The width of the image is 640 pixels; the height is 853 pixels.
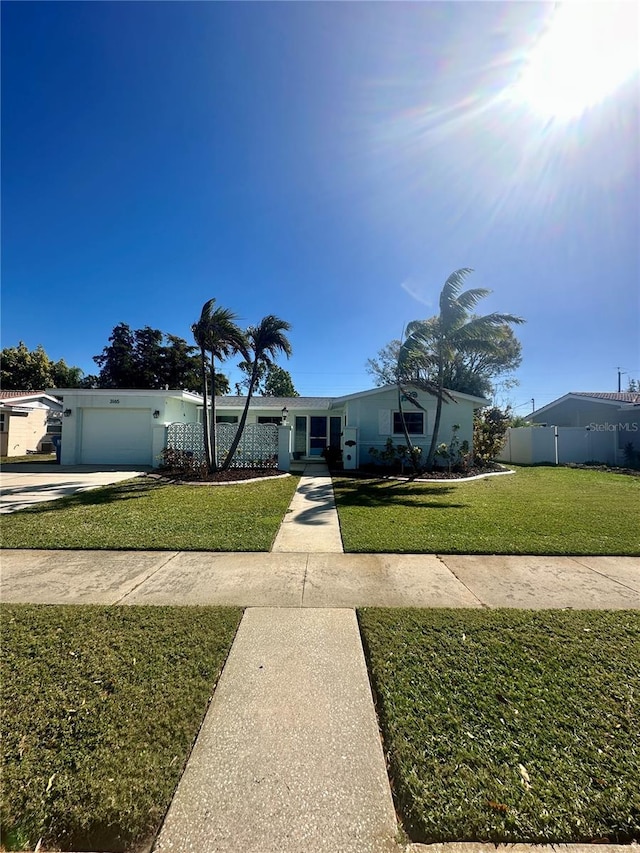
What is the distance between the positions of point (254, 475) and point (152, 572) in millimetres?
7464

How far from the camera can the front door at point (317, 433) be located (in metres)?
18.0

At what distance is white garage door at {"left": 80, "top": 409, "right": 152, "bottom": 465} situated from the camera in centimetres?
1472

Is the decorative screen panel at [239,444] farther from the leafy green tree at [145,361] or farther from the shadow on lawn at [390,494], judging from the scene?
the leafy green tree at [145,361]

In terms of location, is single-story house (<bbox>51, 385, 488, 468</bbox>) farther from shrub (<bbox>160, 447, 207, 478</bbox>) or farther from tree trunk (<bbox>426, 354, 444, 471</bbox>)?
shrub (<bbox>160, 447, 207, 478</bbox>)

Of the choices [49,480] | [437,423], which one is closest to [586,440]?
[437,423]

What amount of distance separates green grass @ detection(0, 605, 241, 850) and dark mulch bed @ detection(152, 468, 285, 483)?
25.1 ft

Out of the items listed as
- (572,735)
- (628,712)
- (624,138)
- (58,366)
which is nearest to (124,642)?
A: (572,735)

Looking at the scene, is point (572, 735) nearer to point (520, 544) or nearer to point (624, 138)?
point (520, 544)

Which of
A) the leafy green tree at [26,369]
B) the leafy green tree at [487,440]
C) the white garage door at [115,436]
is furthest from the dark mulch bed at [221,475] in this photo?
the leafy green tree at [26,369]

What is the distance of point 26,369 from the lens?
1209 inches

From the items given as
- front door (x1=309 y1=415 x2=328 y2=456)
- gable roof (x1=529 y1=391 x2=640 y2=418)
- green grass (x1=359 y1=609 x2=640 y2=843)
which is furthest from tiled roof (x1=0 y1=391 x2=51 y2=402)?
gable roof (x1=529 y1=391 x2=640 y2=418)

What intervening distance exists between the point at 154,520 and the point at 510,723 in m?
6.04

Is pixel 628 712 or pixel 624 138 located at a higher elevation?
pixel 624 138

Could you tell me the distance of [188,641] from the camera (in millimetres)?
2779
